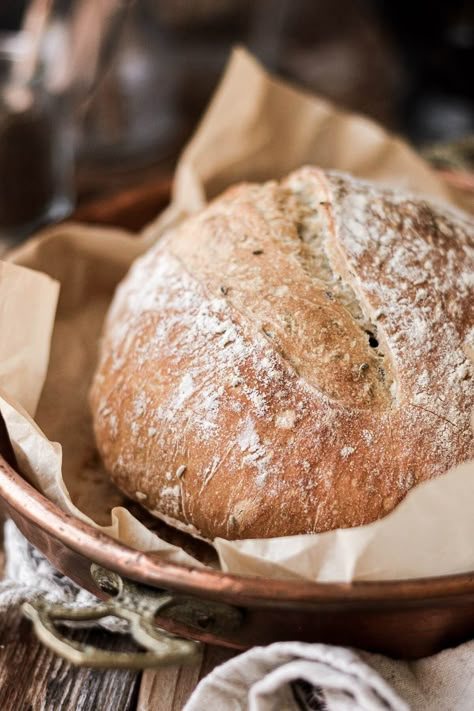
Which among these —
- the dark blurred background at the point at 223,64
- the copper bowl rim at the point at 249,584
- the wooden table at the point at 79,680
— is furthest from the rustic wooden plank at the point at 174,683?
the dark blurred background at the point at 223,64

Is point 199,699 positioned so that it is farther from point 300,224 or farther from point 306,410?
point 300,224

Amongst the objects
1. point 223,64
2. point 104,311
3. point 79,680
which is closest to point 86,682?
point 79,680

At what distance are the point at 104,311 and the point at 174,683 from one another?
2.35 ft

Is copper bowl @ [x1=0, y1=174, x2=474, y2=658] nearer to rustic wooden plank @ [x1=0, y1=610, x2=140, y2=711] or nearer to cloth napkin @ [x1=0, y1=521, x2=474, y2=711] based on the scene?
cloth napkin @ [x1=0, y1=521, x2=474, y2=711]

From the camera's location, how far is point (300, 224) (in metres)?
1.18

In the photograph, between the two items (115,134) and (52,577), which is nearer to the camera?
(52,577)

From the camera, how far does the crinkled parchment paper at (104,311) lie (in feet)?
2.85

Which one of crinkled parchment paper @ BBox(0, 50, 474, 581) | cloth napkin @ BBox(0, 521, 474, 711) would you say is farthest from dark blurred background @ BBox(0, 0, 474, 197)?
cloth napkin @ BBox(0, 521, 474, 711)

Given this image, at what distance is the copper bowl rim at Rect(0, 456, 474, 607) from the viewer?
83 centimetres

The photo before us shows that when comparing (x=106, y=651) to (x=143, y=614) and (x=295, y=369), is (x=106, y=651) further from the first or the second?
(x=295, y=369)

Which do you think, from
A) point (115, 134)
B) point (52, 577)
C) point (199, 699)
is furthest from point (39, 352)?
point (115, 134)

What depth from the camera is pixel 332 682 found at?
0.89 m

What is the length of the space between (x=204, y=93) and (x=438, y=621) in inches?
77.8

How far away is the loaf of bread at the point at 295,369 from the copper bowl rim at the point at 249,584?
0.50 ft
